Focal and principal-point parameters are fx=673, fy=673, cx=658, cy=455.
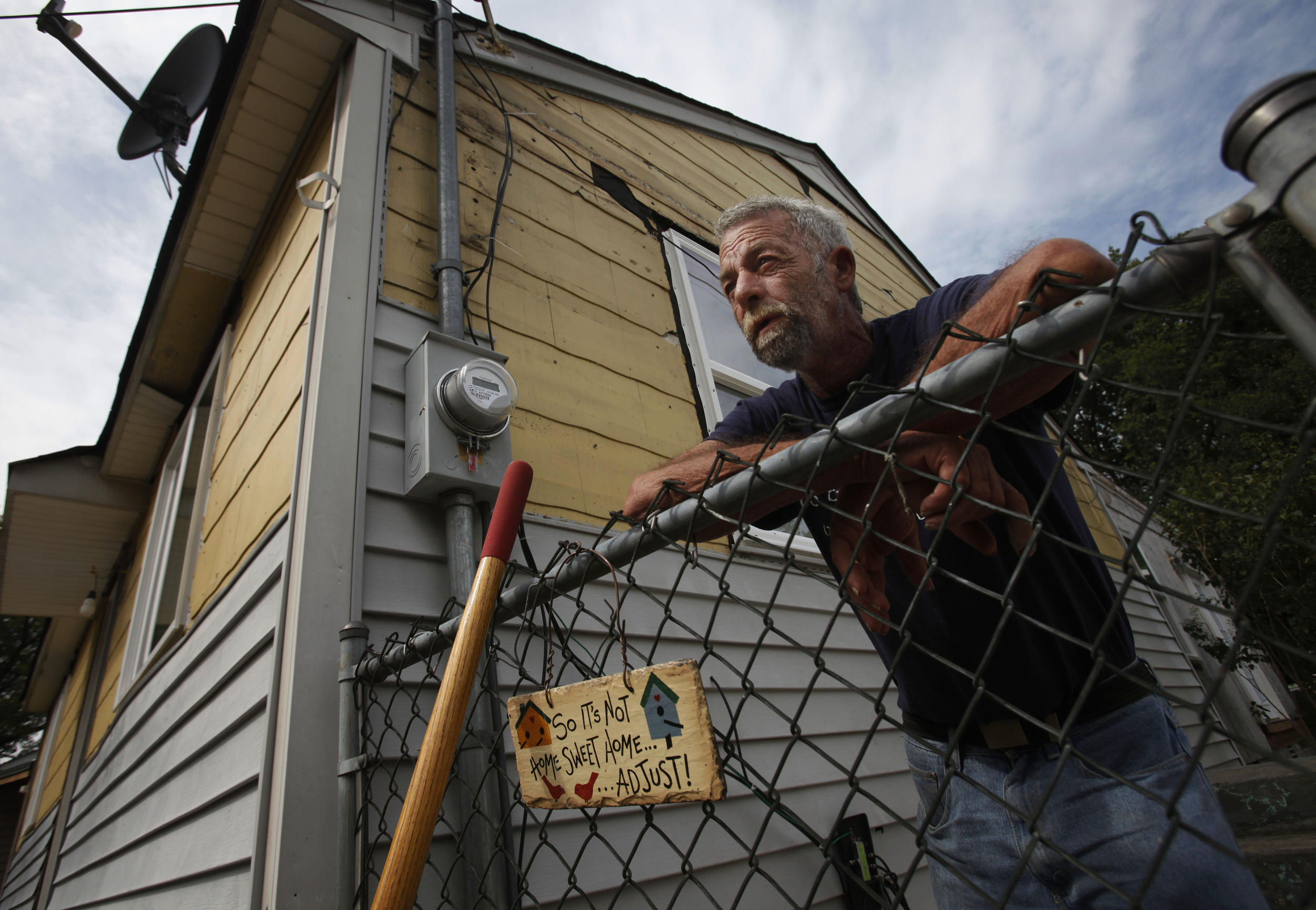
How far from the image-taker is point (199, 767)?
6.91 feet

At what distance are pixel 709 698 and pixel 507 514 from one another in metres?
1.70

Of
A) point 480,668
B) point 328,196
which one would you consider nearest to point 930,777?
point 480,668

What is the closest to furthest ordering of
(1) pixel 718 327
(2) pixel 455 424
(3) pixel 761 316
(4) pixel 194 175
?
1. (3) pixel 761 316
2. (2) pixel 455 424
3. (4) pixel 194 175
4. (1) pixel 718 327

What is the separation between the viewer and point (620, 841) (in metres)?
1.87

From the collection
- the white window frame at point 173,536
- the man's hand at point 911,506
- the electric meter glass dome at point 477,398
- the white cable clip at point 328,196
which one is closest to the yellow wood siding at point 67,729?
the white window frame at point 173,536

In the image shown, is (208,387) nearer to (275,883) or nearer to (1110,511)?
(275,883)

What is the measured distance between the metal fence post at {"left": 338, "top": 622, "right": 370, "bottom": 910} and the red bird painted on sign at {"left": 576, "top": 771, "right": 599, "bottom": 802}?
0.72 metres

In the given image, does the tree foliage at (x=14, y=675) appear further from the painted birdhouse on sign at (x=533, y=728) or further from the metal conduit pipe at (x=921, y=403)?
the metal conduit pipe at (x=921, y=403)

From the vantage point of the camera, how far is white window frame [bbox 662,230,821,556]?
3.21 m

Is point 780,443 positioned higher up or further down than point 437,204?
further down

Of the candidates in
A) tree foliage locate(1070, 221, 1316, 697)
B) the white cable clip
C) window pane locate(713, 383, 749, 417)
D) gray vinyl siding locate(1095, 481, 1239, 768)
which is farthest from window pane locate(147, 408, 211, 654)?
gray vinyl siding locate(1095, 481, 1239, 768)

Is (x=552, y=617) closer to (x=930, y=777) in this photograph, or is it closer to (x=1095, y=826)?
(x=930, y=777)

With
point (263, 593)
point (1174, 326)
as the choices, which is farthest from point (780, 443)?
point (1174, 326)

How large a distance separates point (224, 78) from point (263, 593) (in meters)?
2.46
